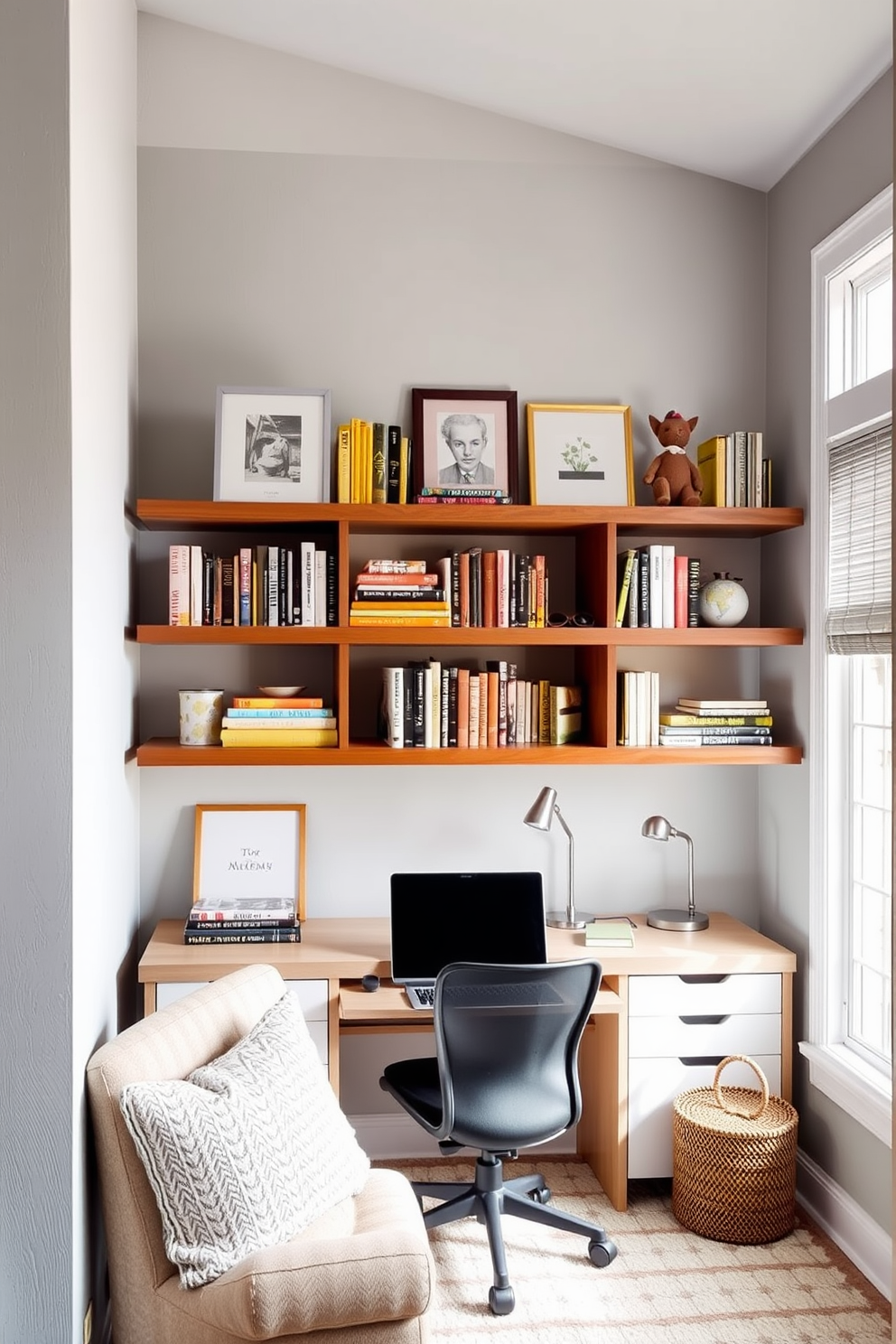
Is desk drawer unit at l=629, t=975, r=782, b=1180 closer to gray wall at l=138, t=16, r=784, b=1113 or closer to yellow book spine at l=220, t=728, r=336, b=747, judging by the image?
gray wall at l=138, t=16, r=784, b=1113

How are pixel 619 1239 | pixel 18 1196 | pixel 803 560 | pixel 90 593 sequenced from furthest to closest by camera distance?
pixel 803 560 → pixel 619 1239 → pixel 90 593 → pixel 18 1196

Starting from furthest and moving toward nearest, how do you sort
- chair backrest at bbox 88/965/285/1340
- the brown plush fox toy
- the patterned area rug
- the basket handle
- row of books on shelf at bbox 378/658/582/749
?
the brown plush fox toy
row of books on shelf at bbox 378/658/582/749
the basket handle
the patterned area rug
chair backrest at bbox 88/965/285/1340

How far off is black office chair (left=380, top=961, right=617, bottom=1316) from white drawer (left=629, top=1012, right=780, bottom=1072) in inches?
15.2

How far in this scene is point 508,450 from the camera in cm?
314

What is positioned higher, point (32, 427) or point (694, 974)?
point (32, 427)

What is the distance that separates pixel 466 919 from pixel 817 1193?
116 cm

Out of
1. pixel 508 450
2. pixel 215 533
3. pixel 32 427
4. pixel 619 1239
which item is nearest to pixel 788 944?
pixel 619 1239

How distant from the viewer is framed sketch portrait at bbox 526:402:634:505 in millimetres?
3143

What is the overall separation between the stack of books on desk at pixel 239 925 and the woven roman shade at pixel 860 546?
1622 millimetres

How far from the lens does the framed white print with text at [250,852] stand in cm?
312

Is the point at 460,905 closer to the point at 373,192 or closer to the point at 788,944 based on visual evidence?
the point at 788,944

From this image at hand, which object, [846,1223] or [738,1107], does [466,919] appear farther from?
[846,1223]

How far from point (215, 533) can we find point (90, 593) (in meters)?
0.95

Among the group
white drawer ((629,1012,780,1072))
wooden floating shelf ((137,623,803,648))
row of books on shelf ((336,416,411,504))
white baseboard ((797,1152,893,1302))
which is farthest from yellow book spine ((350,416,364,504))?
white baseboard ((797,1152,893,1302))
